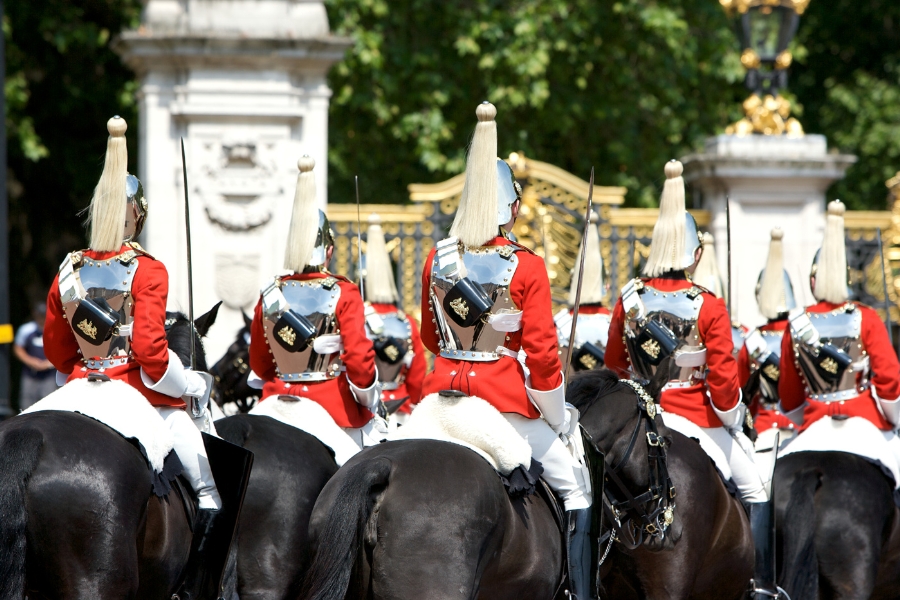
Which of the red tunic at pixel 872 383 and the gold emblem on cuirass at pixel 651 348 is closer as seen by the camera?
the gold emblem on cuirass at pixel 651 348

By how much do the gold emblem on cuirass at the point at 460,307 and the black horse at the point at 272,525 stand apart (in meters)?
1.23

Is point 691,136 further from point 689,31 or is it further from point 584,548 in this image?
point 584,548

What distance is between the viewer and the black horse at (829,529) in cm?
650

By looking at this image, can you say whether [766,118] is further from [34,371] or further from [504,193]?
[504,193]

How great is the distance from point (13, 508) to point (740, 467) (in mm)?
3436

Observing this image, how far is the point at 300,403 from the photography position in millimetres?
6414

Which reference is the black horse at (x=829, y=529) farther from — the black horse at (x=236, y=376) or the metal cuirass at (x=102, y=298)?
the black horse at (x=236, y=376)

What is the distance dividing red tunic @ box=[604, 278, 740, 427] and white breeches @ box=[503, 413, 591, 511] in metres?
1.36

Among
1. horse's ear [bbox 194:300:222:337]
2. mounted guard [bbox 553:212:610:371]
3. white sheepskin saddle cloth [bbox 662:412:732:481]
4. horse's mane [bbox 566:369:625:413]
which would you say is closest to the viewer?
horse's mane [bbox 566:369:625:413]

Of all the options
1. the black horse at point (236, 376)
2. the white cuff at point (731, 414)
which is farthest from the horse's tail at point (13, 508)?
the black horse at point (236, 376)

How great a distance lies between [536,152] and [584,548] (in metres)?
12.4

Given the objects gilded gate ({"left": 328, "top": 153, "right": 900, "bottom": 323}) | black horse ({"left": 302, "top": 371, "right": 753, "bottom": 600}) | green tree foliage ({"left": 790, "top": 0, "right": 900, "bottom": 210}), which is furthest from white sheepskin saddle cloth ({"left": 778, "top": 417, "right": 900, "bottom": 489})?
green tree foliage ({"left": 790, "top": 0, "right": 900, "bottom": 210})

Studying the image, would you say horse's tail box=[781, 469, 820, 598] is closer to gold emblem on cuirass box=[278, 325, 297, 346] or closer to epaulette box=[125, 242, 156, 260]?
gold emblem on cuirass box=[278, 325, 297, 346]

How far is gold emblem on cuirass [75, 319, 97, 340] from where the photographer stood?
214 inches
